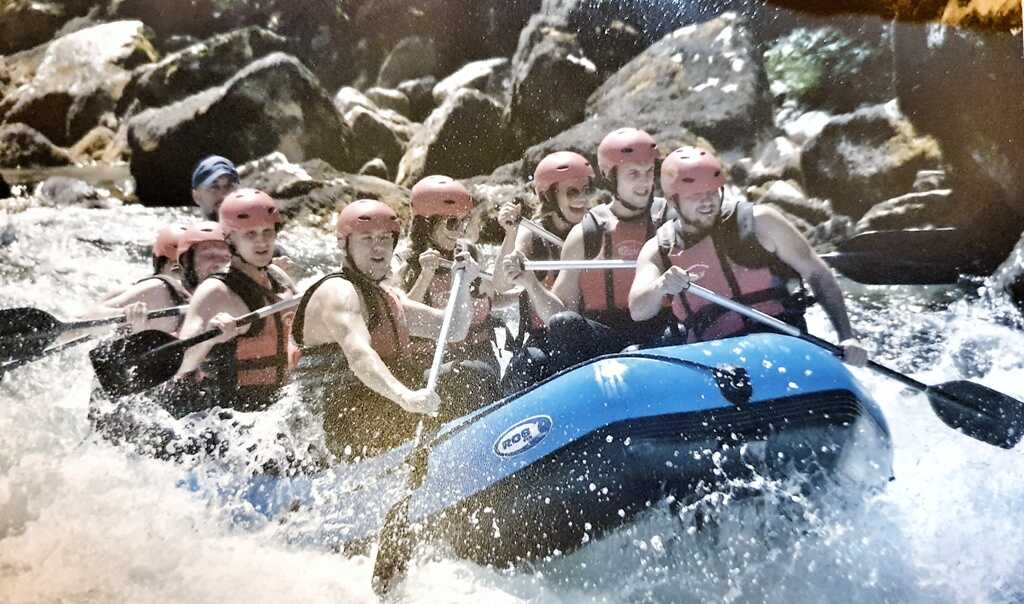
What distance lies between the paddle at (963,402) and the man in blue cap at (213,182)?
1.33 m

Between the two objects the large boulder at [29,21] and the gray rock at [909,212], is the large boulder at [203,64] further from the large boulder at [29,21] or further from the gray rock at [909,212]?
the gray rock at [909,212]

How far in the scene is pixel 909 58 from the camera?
7.37ft

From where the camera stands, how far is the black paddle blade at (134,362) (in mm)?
2273

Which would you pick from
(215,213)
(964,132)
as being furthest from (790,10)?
(215,213)

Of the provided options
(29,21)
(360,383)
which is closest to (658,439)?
(360,383)

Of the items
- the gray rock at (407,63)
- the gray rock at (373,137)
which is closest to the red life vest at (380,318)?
the gray rock at (373,137)

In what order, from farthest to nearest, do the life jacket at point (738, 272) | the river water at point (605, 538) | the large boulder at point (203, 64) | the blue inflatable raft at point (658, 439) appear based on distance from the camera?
the large boulder at point (203, 64) → the life jacket at point (738, 272) → the river water at point (605, 538) → the blue inflatable raft at point (658, 439)

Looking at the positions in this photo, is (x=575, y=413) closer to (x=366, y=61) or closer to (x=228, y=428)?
(x=228, y=428)

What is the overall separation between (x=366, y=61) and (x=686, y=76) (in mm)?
909

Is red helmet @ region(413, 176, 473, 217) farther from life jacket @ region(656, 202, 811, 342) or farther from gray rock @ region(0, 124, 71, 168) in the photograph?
gray rock @ region(0, 124, 71, 168)

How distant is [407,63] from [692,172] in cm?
86

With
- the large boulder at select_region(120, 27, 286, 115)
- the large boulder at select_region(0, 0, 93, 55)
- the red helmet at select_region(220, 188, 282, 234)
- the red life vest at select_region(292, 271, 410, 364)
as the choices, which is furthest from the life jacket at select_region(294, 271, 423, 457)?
the large boulder at select_region(0, 0, 93, 55)

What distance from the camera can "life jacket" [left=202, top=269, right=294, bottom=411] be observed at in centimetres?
224

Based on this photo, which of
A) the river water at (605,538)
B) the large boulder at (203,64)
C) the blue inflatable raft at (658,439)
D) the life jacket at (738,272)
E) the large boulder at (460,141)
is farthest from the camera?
the large boulder at (203,64)
